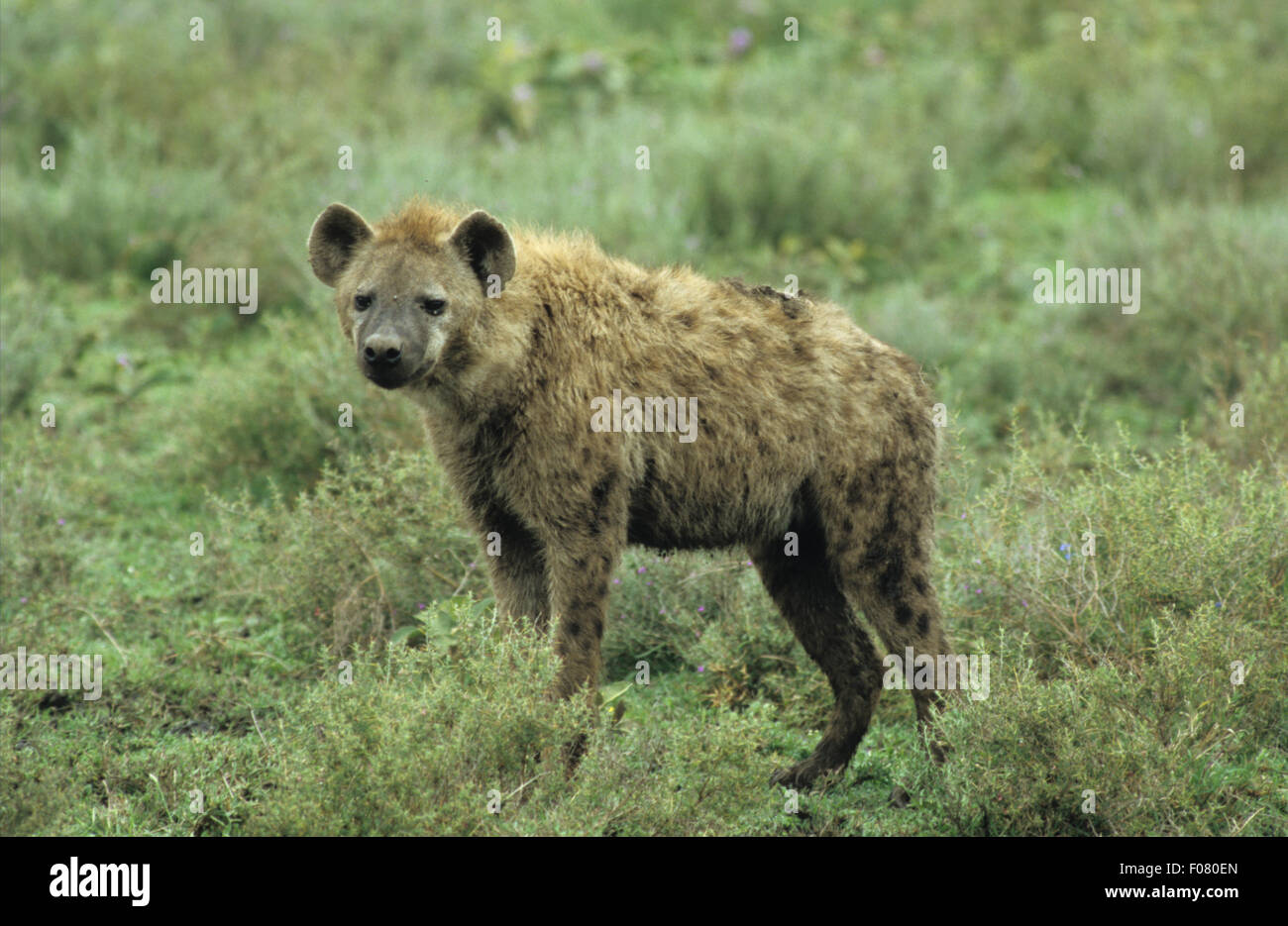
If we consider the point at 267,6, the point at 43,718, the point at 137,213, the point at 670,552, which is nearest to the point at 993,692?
the point at 670,552

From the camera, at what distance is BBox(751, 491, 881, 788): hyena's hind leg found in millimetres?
5727

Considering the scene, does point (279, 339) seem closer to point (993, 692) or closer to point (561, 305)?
point (561, 305)

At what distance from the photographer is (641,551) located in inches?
249

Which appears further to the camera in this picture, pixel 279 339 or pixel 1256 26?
pixel 1256 26

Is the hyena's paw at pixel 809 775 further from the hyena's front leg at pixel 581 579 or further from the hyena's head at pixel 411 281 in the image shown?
the hyena's head at pixel 411 281

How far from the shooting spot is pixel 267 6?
12977 millimetres

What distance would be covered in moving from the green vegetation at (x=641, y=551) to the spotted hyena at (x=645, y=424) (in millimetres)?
365

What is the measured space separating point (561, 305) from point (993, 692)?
1.96 m

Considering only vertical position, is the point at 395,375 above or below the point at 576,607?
above

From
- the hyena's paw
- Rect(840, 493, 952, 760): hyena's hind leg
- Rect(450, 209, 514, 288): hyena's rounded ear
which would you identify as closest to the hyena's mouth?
Rect(450, 209, 514, 288): hyena's rounded ear

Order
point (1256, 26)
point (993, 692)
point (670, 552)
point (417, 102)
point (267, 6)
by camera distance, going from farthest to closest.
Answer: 1. point (1256, 26)
2. point (267, 6)
3. point (417, 102)
4. point (670, 552)
5. point (993, 692)

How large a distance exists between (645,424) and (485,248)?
2.64 feet

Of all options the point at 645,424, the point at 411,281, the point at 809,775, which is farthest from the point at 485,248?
the point at 809,775

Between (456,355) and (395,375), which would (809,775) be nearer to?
(456,355)
